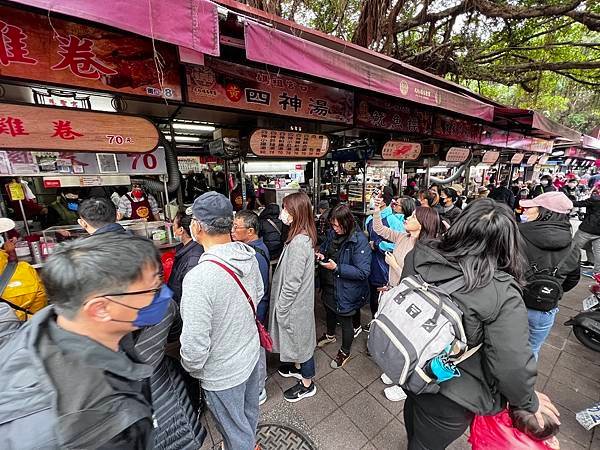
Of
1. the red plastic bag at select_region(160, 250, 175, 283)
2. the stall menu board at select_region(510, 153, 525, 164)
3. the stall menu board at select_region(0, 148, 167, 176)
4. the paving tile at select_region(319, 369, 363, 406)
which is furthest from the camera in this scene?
the stall menu board at select_region(510, 153, 525, 164)

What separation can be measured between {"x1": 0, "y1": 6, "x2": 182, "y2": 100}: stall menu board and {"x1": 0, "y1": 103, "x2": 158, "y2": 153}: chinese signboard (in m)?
0.27

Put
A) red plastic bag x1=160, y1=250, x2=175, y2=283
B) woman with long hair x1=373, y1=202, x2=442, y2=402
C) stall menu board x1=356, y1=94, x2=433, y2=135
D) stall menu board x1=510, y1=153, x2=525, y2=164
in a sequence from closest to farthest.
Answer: woman with long hair x1=373, y1=202, x2=442, y2=402
red plastic bag x1=160, y1=250, x2=175, y2=283
stall menu board x1=356, y1=94, x2=433, y2=135
stall menu board x1=510, y1=153, x2=525, y2=164

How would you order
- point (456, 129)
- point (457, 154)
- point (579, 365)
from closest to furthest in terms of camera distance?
point (579, 365) < point (456, 129) < point (457, 154)

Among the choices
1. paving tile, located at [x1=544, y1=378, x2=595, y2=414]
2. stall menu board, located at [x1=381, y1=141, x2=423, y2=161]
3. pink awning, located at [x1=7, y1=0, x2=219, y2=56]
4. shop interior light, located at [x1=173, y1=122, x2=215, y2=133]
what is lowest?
paving tile, located at [x1=544, y1=378, x2=595, y2=414]

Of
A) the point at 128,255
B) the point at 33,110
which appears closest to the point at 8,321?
the point at 128,255

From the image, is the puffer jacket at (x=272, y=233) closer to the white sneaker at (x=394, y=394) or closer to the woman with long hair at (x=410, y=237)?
the woman with long hair at (x=410, y=237)

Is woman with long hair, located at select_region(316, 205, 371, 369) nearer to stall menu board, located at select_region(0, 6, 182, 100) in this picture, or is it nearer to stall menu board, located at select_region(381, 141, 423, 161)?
stall menu board, located at select_region(0, 6, 182, 100)

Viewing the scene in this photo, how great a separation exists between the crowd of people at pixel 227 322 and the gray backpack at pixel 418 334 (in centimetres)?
9

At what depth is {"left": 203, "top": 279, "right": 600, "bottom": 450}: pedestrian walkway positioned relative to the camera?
231 centimetres

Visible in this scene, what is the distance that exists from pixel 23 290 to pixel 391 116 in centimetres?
586

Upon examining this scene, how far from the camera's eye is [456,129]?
21.7 ft

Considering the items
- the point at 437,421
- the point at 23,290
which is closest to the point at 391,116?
the point at 437,421

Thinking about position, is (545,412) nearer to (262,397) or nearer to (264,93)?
(262,397)

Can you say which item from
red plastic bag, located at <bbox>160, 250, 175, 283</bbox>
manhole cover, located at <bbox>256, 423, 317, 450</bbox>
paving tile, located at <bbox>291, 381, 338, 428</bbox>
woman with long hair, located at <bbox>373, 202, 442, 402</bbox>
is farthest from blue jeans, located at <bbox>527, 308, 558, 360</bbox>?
red plastic bag, located at <bbox>160, 250, 175, 283</bbox>
